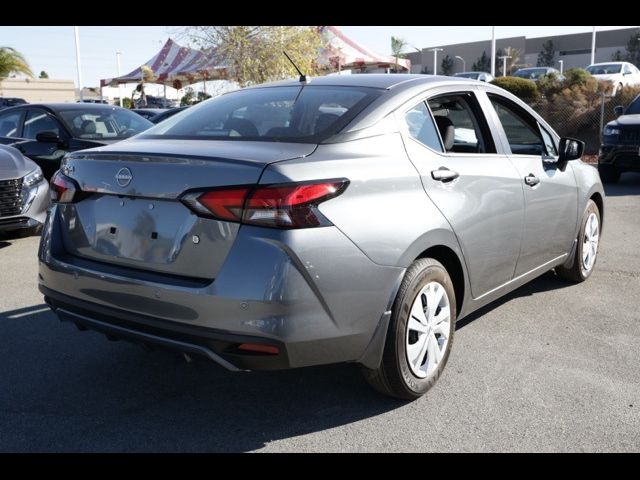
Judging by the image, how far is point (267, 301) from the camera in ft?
8.61

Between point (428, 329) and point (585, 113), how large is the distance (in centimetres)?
1523

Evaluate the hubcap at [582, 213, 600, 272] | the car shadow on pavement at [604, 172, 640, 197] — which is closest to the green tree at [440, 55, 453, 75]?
the car shadow on pavement at [604, 172, 640, 197]

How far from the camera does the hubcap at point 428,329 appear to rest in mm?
3230

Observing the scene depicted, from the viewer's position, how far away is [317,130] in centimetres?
319

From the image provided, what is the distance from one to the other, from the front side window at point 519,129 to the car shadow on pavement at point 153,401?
Answer: 6.62ft

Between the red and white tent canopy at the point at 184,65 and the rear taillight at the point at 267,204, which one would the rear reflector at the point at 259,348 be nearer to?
the rear taillight at the point at 267,204

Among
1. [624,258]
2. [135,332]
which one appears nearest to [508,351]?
[135,332]

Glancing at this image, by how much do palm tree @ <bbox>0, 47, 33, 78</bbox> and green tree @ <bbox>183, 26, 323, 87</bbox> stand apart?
22889 millimetres

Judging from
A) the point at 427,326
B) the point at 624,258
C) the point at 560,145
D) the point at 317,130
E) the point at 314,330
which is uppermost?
the point at 317,130

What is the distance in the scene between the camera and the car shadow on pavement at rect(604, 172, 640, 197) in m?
10.8

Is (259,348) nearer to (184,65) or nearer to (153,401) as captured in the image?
(153,401)
